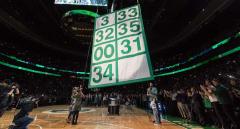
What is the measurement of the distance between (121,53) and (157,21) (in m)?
14.0

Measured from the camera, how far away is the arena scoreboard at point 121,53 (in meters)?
1.70

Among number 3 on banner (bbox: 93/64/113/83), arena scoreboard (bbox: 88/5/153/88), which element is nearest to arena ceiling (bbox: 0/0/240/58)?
arena scoreboard (bbox: 88/5/153/88)

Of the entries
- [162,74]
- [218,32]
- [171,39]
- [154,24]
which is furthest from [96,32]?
[162,74]

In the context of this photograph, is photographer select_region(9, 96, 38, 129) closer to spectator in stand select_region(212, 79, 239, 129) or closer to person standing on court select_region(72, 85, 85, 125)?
person standing on court select_region(72, 85, 85, 125)

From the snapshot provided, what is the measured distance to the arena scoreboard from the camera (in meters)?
1.70

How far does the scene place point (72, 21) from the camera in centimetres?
951

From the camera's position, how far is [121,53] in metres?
1.83

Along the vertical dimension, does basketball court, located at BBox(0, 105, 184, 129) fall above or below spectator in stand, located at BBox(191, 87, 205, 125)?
below

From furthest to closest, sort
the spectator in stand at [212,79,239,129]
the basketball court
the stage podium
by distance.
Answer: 1. the stage podium
2. the basketball court
3. the spectator in stand at [212,79,239,129]

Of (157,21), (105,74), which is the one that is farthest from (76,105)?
(157,21)

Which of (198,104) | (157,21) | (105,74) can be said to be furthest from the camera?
(157,21)

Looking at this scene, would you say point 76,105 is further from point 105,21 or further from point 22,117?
point 105,21

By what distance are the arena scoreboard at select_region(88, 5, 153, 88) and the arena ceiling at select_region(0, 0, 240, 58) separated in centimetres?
742

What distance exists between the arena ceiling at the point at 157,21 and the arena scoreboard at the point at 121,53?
7421 mm
